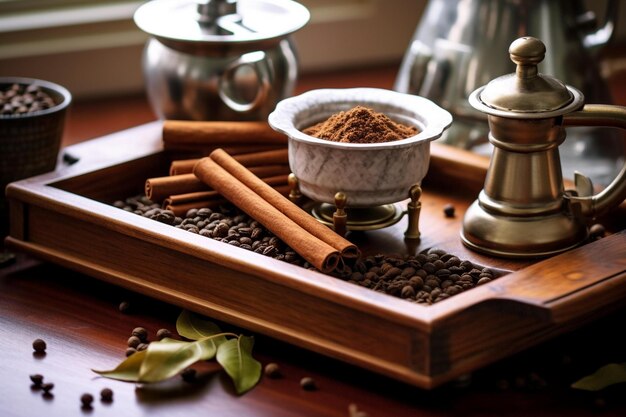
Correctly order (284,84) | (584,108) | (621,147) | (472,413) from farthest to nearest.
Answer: (621,147)
(284,84)
(584,108)
(472,413)

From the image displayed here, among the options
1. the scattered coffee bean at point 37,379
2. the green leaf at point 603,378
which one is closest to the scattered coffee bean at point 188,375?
the scattered coffee bean at point 37,379

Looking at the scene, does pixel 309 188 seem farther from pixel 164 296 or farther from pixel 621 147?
pixel 621 147

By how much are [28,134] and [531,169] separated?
0.63 m

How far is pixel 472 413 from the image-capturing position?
40.3 inches

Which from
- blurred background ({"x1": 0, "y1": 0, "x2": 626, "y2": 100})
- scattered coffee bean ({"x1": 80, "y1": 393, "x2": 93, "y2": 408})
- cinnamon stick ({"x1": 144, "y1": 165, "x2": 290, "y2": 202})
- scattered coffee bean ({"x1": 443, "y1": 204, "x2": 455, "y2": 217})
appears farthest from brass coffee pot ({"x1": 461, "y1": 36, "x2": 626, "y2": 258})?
blurred background ({"x1": 0, "y1": 0, "x2": 626, "y2": 100})

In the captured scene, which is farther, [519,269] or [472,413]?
[519,269]

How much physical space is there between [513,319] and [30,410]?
1.48 ft

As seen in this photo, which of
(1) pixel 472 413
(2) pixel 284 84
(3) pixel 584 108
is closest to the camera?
(1) pixel 472 413

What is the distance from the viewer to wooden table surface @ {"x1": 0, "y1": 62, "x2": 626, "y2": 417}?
103 centimetres

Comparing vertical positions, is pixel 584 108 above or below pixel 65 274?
above

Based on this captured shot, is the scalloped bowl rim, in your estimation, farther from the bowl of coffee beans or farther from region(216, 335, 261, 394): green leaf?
the bowl of coffee beans

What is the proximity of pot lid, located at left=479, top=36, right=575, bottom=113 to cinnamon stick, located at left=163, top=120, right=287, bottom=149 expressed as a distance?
0.35 metres

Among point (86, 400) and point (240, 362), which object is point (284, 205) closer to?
point (240, 362)

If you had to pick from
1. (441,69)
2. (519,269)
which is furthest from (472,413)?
(441,69)
